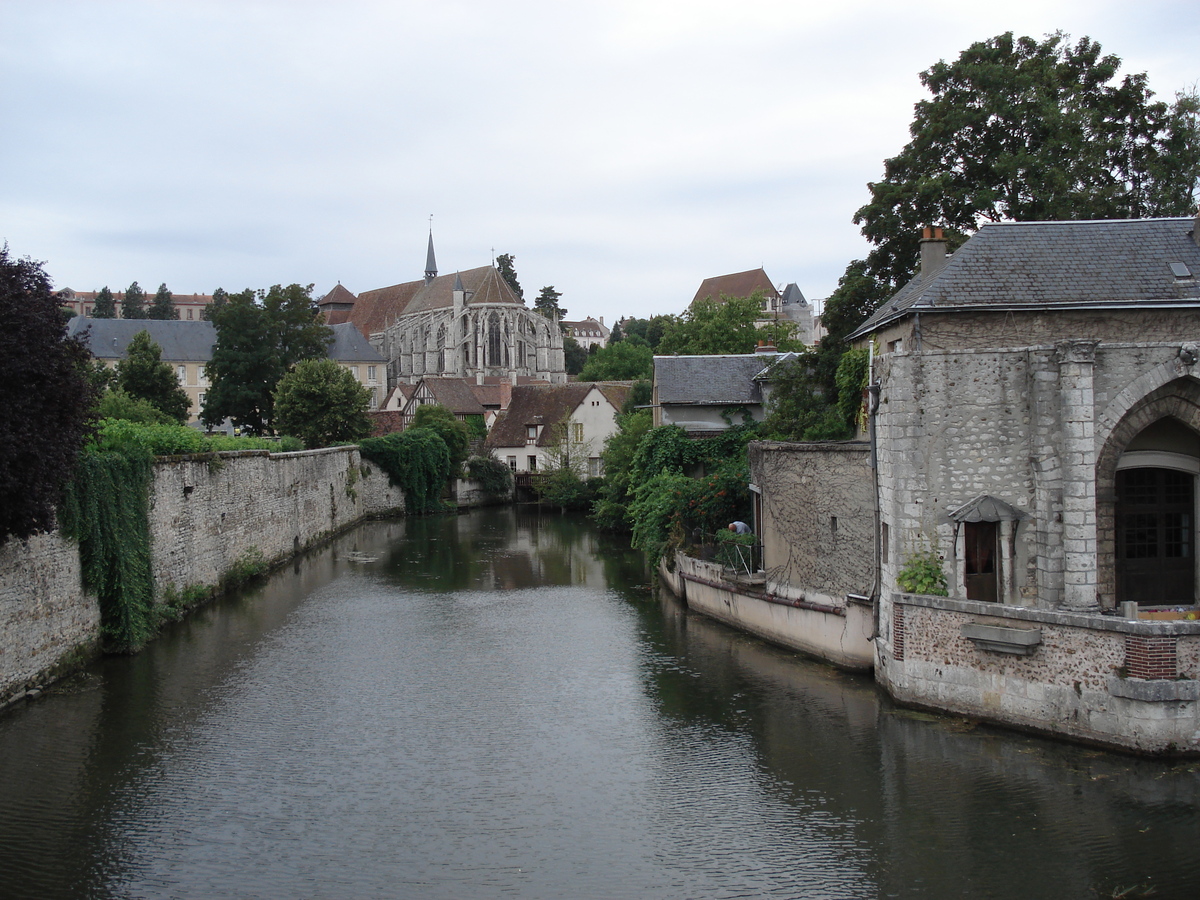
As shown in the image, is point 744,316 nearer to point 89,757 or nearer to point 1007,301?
point 1007,301

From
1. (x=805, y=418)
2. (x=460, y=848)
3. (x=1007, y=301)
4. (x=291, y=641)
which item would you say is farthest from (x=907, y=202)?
(x=460, y=848)

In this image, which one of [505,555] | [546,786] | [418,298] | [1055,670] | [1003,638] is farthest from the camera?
[418,298]

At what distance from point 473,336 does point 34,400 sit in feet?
253

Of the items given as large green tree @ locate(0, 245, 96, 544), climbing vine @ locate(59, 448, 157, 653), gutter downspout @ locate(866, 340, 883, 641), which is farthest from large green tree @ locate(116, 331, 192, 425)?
gutter downspout @ locate(866, 340, 883, 641)

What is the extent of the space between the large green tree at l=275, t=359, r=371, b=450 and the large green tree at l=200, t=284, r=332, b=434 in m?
6.42

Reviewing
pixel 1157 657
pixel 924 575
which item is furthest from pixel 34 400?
pixel 1157 657

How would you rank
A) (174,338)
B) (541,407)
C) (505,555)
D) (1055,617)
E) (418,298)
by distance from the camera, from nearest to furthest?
(1055,617) → (505,555) → (541,407) → (174,338) → (418,298)

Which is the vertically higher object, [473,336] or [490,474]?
[473,336]

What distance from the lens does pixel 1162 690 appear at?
11.5 metres

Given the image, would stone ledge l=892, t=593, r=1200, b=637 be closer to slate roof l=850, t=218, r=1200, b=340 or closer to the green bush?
the green bush

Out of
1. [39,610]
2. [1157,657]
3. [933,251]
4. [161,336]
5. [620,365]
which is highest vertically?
[161,336]

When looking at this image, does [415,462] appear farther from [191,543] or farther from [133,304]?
[133,304]

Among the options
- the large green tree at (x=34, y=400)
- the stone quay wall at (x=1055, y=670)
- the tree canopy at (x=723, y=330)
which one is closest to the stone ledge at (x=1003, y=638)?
the stone quay wall at (x=1055, y=670)

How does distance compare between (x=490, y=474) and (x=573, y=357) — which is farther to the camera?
(x=573, y=357)
